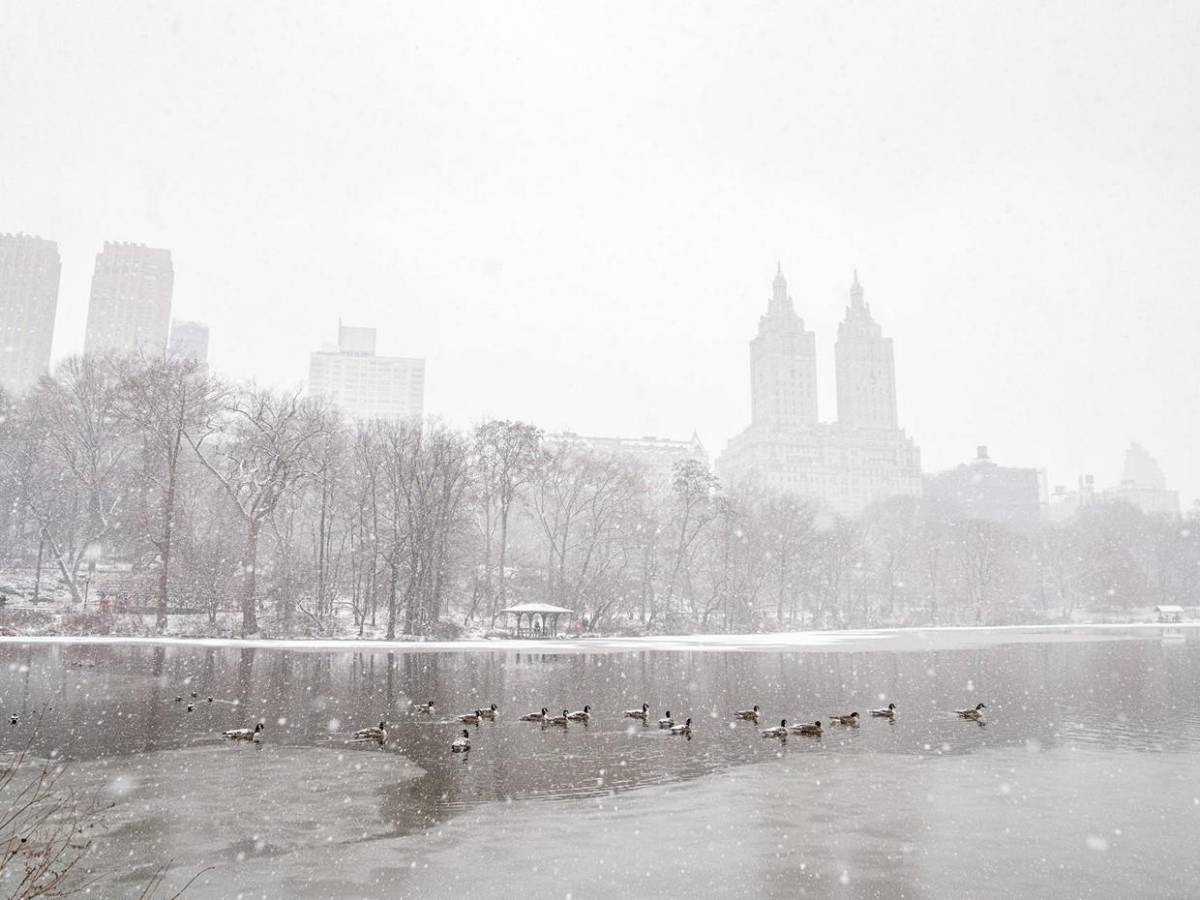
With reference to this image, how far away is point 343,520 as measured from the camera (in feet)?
214

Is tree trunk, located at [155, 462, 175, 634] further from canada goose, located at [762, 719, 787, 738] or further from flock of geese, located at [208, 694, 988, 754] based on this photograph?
canada goose, located at [762, 719, 787, 738]

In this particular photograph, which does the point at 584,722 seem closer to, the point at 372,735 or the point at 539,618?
the point at 372,735

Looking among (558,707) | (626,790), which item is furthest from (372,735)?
(626,790)

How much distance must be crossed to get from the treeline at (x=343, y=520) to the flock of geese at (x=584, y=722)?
32.5 m

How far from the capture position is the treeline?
52250 mm

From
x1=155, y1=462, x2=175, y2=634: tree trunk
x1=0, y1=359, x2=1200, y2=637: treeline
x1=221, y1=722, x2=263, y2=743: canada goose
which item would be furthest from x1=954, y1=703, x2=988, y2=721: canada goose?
x1=155, y1=462, x2=175, y2=634: tree trunk

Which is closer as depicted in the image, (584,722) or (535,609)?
(584,722)

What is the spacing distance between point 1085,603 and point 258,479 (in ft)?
349

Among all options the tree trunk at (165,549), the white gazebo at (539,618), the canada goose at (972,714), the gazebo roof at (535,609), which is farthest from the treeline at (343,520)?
the canada goose at (972,714)

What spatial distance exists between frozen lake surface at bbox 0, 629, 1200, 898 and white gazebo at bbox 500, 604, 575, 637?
1095 inches

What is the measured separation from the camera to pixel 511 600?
68.1 meters

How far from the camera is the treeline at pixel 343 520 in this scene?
52250mm

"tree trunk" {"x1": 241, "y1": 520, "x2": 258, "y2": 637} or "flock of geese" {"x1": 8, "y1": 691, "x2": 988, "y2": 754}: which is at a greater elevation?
"tree trunk" {"x1": 241, "y1": 520, "x2": 258, "y2": 637}

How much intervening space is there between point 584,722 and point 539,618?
43112mm
